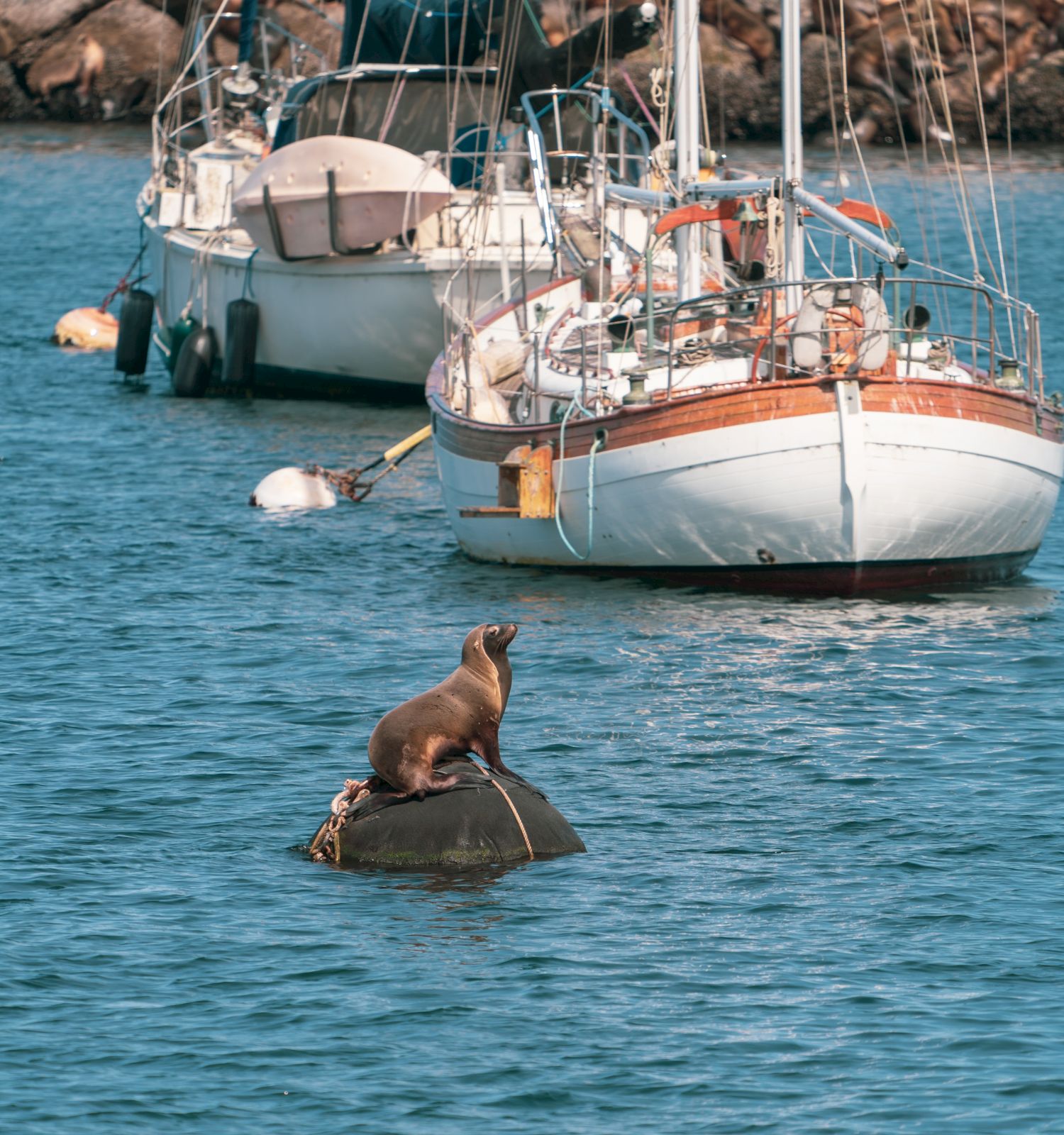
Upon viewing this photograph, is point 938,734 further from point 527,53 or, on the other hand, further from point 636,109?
point 636,109

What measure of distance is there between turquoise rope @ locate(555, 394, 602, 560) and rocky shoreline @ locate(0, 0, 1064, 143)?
195 feet

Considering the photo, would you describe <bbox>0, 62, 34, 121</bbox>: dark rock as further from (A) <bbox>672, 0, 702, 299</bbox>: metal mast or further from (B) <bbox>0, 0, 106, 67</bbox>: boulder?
(A) <bbox>672, 0, 702, 299</bbox>: metal mast

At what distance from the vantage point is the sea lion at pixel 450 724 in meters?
13.1

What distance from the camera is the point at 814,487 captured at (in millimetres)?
19922

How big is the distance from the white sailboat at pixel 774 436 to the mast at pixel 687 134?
0.13 feet

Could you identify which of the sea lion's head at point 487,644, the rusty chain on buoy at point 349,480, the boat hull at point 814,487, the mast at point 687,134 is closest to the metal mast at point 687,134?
the mast at point 687,134

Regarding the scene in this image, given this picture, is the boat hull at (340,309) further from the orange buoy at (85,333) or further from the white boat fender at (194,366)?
the orange buoy at (85,333)

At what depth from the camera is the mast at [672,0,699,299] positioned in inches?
918

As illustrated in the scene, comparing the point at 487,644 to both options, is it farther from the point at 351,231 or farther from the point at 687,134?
the point at 351,231

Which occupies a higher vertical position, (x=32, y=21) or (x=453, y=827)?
(x=32, y=21)

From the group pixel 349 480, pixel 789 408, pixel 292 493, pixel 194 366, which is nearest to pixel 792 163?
Result: pixel 789 408

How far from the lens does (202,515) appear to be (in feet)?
83.9

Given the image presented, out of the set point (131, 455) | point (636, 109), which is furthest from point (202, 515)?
point (636, 109)

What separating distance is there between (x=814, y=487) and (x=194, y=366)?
693 inches
